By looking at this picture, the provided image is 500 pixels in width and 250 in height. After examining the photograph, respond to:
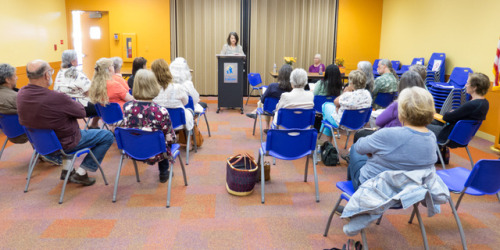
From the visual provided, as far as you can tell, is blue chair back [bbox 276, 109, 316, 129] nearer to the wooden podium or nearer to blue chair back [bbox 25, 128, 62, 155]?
blue chair back [bbox 25, 128, 62, 155]

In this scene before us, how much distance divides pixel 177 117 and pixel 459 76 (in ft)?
17.3

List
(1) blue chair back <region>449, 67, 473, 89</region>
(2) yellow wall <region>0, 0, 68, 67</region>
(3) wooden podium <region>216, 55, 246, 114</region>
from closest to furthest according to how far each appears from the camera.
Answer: (1) blue chair back <region>449, 67, 473, 89</region>
(2) yellow wall <region>0, 0, 68, 67</region>
(3) wooden podium <region>216, 55, 246, 114</region>

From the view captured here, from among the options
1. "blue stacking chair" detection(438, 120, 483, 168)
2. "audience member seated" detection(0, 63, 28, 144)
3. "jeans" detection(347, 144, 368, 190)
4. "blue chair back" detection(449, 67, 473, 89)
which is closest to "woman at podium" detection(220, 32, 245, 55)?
"blue chair back" detection(449, 67, 473, 89)

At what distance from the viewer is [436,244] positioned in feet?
9.18

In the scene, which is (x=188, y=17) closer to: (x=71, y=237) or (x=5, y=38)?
(x=5, y=38)

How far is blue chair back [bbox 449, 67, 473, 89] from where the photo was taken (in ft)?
21.4

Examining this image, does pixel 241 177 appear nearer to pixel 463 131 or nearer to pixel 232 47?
pixel 463 131

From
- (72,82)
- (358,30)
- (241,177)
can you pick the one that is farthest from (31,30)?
(358,30)

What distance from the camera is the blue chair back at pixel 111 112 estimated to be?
4.62m

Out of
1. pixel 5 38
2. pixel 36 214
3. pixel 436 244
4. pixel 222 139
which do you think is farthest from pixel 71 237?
pixel 5 38

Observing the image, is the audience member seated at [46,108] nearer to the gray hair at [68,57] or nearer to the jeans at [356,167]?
the gray hair at [68,57]

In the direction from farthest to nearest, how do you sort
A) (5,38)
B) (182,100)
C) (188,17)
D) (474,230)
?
(188,17)
(5,38)
(182,100)
(474,230)

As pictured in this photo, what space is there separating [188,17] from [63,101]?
7.01 metres

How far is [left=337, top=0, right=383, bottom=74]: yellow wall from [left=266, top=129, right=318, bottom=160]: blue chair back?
24.1 feet
